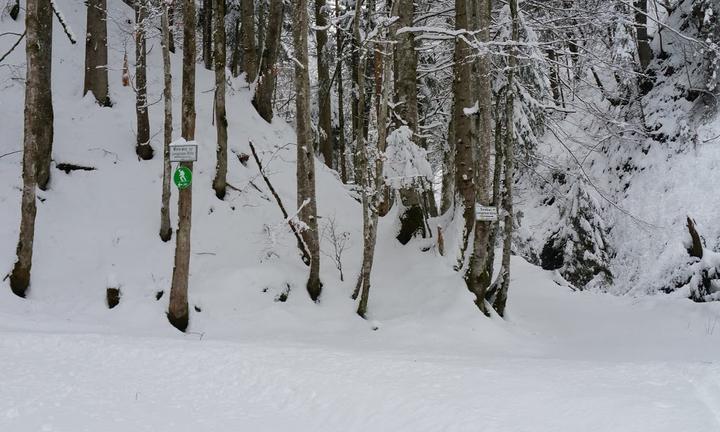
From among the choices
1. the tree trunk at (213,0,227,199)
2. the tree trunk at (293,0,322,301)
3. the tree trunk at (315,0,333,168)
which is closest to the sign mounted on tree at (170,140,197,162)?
A: the tree trunk at (293,0,322,301)

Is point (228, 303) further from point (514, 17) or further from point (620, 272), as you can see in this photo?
point (620, 272)

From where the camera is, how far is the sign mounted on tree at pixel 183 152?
770 centimetres

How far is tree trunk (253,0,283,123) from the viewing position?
15.2 m

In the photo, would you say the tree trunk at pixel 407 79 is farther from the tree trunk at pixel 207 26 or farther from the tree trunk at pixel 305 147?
the tree trunk at pixel 207 26

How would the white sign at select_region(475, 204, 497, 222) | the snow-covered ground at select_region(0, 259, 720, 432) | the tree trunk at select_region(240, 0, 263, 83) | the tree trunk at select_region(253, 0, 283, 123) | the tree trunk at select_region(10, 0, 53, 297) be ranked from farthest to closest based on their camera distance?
the tree trunk at select_region(240, 0, 263, 83)
the tree trunk at select_region(253, 0, 283, 123)
the white sign at select_region(475, 204, 497, 222)
the tree trunk at select_region(10, 0, 53, 297)
the snow-covered ground at select_region(0, 259, 720, 432)

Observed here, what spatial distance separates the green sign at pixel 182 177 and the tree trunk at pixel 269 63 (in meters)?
7.35

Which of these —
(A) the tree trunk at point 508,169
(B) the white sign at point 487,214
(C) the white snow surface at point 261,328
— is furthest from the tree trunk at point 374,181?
(A) the tree trunk at point 508,169

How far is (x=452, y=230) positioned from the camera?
450 inches

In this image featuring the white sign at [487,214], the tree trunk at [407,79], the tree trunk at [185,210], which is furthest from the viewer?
the tree trunk at [407,79]

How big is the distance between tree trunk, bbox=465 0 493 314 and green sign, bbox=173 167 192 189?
5.00m

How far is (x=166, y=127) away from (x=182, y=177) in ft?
9.05

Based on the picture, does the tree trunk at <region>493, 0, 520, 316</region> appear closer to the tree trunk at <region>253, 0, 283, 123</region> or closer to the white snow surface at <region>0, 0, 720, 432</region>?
the white snow surface at <region>0, 0, 720, 432</region>

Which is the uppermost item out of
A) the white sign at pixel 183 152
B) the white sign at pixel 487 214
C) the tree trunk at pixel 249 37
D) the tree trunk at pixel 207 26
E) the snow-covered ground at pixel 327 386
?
the tree trunk at pixel 207 26

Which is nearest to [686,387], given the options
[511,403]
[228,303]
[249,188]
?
[511,403]
